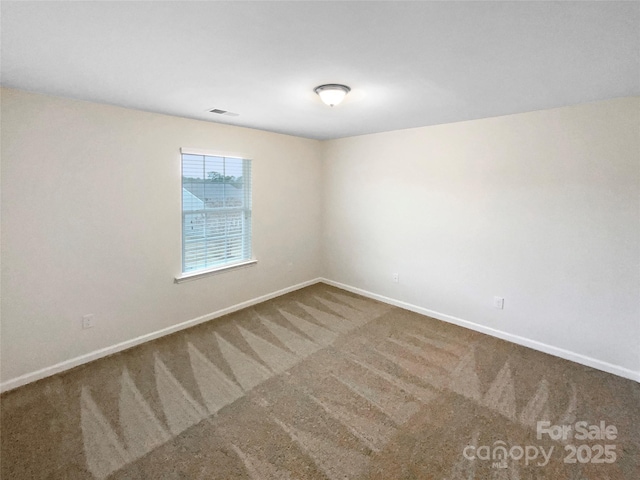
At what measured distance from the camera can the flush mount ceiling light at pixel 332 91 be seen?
2.17 metres

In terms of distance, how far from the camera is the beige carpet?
1.77 metres

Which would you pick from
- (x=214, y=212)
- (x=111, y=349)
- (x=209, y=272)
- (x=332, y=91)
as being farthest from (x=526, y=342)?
(x=111, y=349)

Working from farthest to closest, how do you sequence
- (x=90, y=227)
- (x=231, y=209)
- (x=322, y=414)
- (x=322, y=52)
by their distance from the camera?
(x=231, y=209) < (x=90, y=227) < (x=322, y=414) < (x=322, y=52)

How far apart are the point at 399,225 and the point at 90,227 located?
11.1 ft

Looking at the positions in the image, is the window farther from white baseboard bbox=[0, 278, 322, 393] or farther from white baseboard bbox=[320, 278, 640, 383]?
white baseboard bbox=[320, 278, 640, 383]

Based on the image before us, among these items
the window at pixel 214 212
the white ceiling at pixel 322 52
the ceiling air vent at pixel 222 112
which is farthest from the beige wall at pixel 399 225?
the ceiling air vent at pixel 222 112

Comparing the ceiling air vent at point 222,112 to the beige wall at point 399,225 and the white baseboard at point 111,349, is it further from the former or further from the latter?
the white baseboard at point 111,349

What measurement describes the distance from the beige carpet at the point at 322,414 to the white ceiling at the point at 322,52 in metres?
2.31

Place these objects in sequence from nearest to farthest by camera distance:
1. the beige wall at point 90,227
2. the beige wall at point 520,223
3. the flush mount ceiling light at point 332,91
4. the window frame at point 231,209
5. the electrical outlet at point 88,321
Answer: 1. the flush mount ceiling light at point 332,91
2. the beige wall at point 90,227
3. the beige wall at point 520,223
4. the electrical outlet at point 88,321
5. the window frame at point 231,209

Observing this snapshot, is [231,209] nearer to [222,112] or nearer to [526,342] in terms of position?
[222,112]

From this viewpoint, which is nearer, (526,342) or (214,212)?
(526,342)

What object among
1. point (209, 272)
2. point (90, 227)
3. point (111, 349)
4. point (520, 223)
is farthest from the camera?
point (209, 272)

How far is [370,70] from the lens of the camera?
192 cm

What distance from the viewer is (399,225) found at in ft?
13.3
